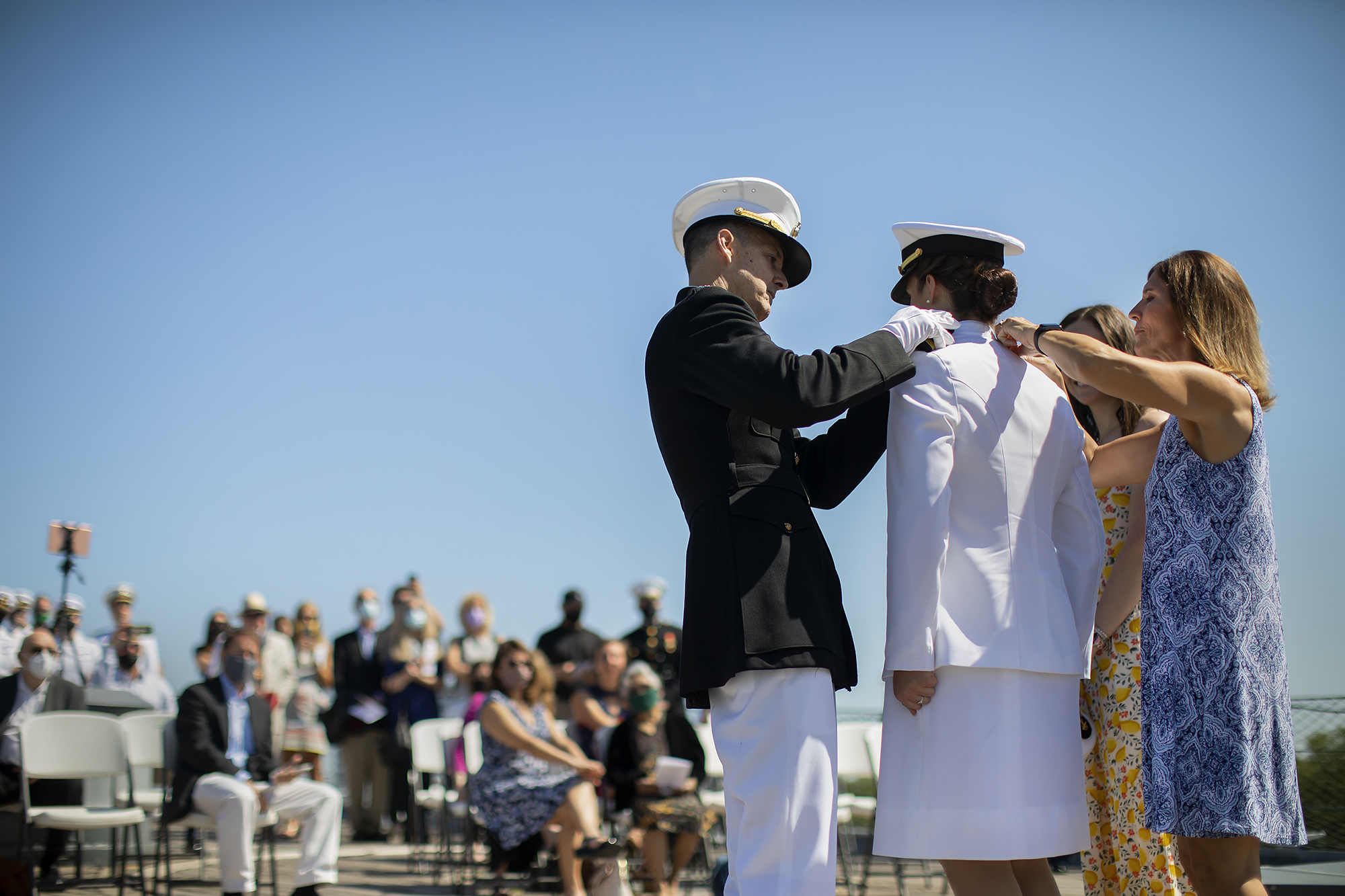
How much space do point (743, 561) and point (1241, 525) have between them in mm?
1125

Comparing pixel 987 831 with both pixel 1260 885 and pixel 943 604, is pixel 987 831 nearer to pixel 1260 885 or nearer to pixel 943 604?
pixel 943 604

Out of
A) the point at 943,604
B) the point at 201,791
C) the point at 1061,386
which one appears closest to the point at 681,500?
the point at 943,604

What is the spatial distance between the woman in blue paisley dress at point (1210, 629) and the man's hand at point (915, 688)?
1.75ft

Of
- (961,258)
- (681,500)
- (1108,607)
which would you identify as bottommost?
(1108,607)

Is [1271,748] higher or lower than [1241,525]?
lower

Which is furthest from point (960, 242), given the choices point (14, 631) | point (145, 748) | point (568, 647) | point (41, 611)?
point (41, 611)

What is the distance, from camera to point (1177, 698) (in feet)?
7.98

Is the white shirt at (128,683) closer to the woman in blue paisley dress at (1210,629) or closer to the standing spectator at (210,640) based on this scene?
the standing spectator at (210,640)

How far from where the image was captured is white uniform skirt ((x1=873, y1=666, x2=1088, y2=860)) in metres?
2.29

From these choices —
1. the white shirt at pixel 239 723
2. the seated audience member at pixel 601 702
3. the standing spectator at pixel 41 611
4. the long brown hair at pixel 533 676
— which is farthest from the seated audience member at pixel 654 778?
the standing spectator at pixel 41 611

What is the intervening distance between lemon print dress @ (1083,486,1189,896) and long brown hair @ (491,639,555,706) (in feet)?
14.4

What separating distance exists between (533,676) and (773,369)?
16.5 ft

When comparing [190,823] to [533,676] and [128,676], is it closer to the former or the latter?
[533,676]

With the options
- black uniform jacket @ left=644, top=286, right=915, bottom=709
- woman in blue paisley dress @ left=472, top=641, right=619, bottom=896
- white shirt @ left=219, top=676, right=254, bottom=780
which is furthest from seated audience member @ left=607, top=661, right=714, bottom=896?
black uniform jacket @ left=644, top=286, right=915, bottom=709
